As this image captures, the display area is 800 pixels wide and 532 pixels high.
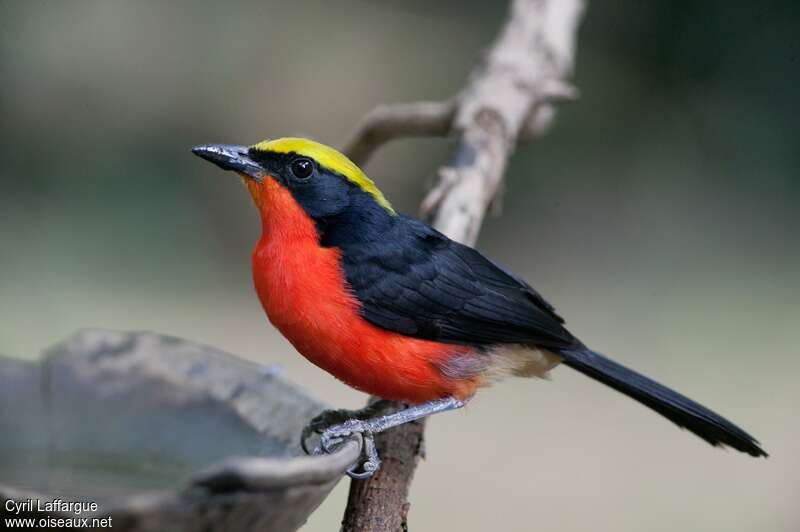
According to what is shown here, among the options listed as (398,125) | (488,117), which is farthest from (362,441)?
(398,125)

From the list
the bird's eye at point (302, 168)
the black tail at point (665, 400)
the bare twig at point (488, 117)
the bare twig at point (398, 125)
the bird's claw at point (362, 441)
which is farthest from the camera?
the bare twig at point (398, 125)

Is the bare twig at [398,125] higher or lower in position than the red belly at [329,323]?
higher

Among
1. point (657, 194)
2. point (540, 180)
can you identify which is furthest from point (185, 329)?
point (657, 194)

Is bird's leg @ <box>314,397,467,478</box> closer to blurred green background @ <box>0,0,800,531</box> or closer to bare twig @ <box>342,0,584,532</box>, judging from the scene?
bare twig @ <box>342,0,584,532</box>

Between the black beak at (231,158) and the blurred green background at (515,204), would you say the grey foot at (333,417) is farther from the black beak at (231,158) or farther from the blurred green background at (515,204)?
the blurred green background at (515,204)

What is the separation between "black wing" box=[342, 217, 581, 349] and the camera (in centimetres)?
341

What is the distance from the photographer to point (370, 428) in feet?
10.6

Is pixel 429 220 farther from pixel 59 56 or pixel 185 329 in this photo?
pixel 59 56

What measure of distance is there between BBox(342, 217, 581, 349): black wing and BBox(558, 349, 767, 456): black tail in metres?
0.15

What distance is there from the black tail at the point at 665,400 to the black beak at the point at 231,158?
1316 mm

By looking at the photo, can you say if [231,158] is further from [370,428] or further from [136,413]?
[370,428]

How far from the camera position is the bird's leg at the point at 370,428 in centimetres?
297

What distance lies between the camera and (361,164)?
5484 millimetres

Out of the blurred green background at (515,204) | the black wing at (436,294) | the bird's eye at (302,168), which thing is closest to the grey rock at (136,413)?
the black wing at (436,294)
